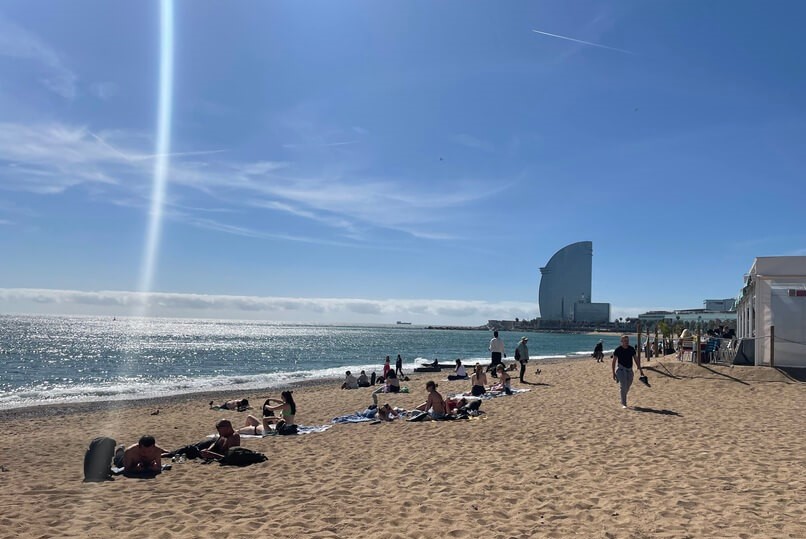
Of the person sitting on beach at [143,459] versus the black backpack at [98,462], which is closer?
the black backpack at [98,462]

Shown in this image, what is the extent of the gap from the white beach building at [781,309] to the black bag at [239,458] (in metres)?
13.5

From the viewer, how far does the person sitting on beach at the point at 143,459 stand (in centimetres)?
696

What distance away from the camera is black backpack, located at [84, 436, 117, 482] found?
260 inches

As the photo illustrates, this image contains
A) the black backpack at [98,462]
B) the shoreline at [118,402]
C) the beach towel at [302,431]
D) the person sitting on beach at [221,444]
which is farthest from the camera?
the shoreline at [118,402]

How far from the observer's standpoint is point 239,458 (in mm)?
7258

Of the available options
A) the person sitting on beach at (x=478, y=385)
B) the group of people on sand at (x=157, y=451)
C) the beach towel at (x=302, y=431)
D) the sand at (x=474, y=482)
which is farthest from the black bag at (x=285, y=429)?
the person sitting on beach at (x=478, y=385)

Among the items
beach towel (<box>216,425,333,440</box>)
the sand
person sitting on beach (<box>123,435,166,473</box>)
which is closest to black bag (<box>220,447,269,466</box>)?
the sand

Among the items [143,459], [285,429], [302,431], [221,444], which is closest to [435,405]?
[302,431]

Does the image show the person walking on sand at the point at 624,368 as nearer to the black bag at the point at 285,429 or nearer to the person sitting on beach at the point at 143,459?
the black bag at the point at 285,429

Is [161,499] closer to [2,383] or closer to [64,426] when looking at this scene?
[64,426]

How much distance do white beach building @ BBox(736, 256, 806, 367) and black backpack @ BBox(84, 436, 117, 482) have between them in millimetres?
15256

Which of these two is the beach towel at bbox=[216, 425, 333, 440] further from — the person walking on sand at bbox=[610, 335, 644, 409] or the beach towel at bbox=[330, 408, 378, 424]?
the person walking on sand at bbox=[610, 335, 644, 409]

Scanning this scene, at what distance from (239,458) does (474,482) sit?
316 centimetres

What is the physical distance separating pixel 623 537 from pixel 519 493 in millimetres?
1355
